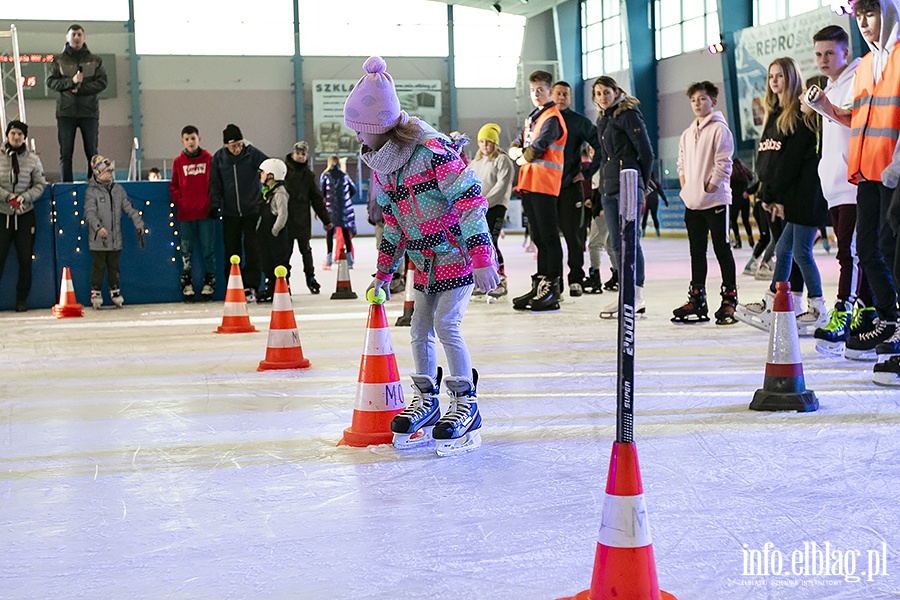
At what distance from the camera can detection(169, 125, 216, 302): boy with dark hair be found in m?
9.73

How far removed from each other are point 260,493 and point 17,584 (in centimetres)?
85

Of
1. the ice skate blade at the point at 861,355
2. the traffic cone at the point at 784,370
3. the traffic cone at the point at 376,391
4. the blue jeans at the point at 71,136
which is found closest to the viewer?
the traffic cone at the point at 376,391

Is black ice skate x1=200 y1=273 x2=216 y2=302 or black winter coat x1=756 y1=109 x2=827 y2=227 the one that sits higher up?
black winter coat x1=756 y1=109 x2=827 y2=227

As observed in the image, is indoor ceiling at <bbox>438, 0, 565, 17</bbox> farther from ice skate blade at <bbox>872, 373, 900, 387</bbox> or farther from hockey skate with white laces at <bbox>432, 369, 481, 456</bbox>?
hockey skate with white laces at <bbox>432, 369, 481, 456</bbox>

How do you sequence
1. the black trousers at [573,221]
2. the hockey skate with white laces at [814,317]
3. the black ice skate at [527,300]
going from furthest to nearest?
the black trousers at [573,221] → the black ice skate at [527,300] → the hockey skate with white laces at [814,317]

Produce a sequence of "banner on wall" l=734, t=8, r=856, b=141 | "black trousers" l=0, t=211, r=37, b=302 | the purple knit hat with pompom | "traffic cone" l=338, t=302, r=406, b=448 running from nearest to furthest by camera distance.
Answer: the purple knit hat with pompom, "traffic cone" l=338, t=302, r=406, b=448, "black trousers" l=0, t=211, r=37, b=302, "banner on wall" l=734, t=8, r=856, b=141

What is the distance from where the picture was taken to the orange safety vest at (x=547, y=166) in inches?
313

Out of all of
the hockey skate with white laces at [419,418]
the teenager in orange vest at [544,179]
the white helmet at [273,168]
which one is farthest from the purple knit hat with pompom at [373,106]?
the white helmet at [273,168]

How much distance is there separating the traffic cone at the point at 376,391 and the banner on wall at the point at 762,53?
1616 centimetres

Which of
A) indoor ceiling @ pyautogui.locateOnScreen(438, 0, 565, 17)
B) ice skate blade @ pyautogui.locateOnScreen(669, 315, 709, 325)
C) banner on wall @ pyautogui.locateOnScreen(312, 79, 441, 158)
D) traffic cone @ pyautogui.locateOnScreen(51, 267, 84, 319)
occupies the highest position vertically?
indoor ceiling @ pyautogui.locateOnScreen(438, 0, 565, 17)

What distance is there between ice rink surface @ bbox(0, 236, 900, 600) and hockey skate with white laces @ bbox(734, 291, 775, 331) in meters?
0.82

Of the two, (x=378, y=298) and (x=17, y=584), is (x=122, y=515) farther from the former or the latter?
(x=378, y=298)

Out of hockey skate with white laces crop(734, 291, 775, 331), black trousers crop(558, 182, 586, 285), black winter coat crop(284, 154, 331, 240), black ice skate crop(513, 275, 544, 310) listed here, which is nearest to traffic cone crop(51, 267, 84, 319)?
black winter coat crop(284, 154, 331, 240)
